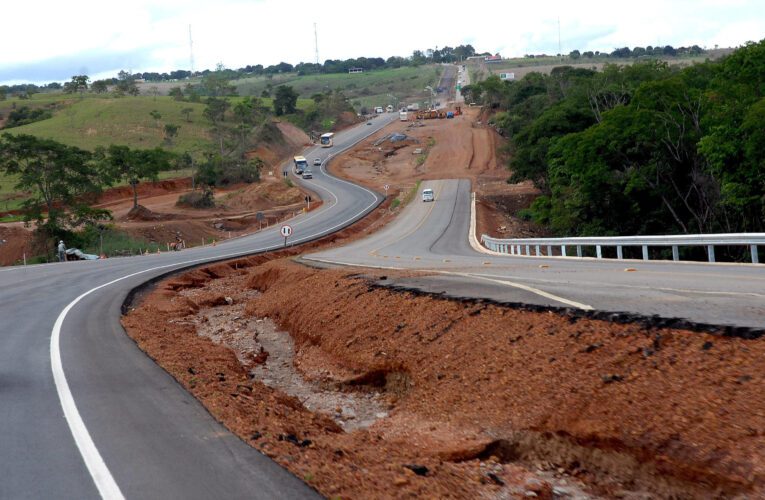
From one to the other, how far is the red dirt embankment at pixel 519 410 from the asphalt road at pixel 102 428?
1.25ft

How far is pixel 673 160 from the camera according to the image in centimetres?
4309

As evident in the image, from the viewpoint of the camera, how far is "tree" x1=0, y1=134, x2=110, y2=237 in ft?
179

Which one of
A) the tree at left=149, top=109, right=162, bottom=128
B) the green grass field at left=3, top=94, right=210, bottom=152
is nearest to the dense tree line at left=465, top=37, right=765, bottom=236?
the green grass field at left=3, top=94, right=210, bottom=152

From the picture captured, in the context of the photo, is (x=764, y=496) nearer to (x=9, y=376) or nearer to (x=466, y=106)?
(x=9, y=376)

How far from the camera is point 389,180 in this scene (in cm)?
9444

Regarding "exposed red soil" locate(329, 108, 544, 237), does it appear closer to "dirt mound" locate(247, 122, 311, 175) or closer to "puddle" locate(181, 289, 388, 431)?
"dirt mound" locate(247, 122, 311, 175)

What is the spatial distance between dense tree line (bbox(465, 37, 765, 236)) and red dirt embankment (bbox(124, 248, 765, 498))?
2607 cm

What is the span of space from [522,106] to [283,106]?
76623 mm

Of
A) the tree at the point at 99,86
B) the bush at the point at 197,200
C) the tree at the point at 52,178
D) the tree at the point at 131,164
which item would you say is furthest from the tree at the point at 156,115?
the tree at the point at 52,178

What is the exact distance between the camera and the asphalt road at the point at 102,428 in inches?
234

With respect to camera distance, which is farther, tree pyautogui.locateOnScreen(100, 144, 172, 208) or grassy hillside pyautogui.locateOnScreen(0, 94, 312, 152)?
grassy hillside pyautogui.locateOnScreen(0, 94, 312, 152)

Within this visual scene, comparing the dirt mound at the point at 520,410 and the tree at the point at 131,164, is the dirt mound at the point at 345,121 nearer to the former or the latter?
the tree at the point at 131,164

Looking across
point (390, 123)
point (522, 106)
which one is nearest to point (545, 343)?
point (522, 106)

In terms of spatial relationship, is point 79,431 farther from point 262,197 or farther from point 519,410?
point 262,197
